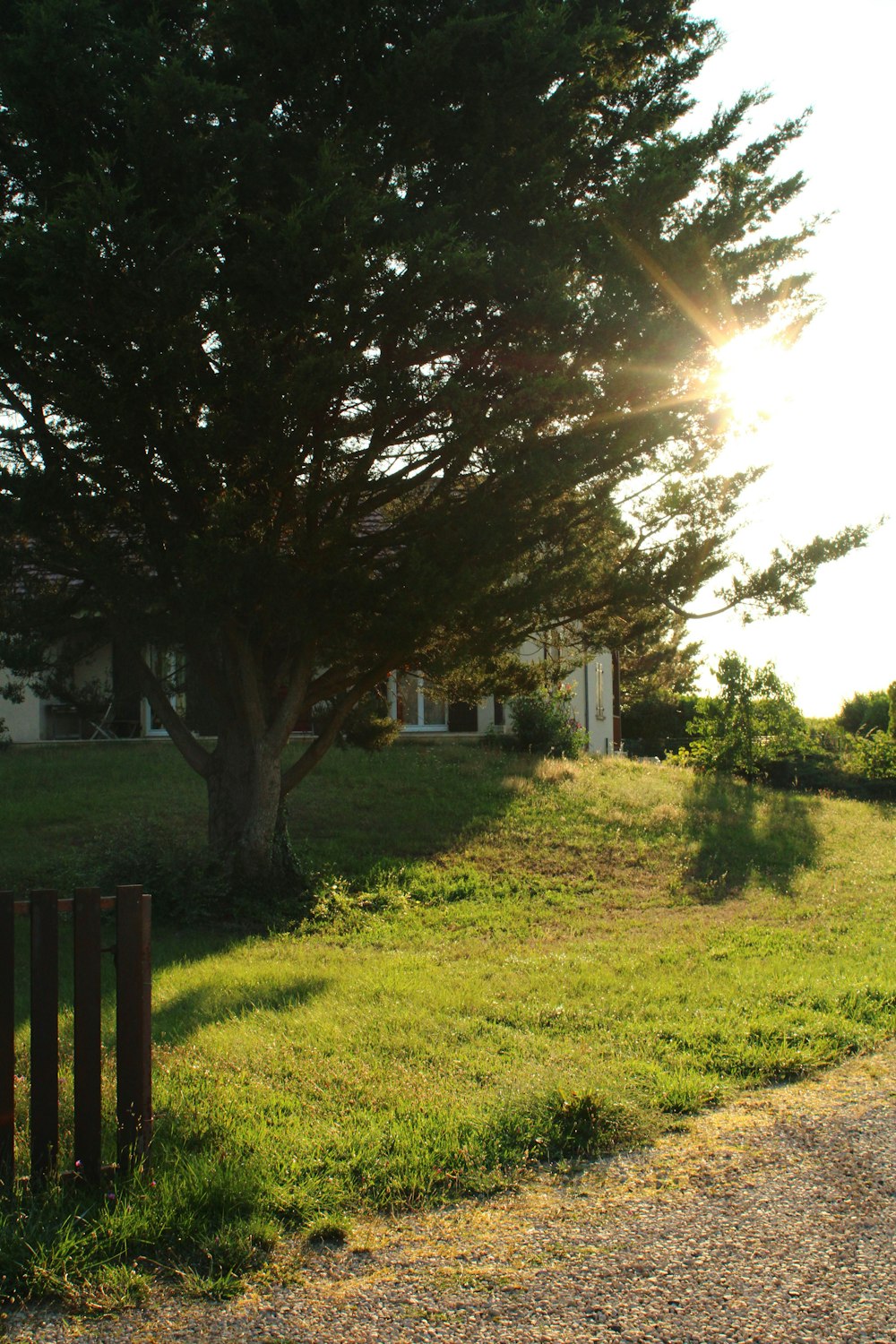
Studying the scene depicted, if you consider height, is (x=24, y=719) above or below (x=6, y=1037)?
above

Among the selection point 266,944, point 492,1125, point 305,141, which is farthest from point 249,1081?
point 305,141

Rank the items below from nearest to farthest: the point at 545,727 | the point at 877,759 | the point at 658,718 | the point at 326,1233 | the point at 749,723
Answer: the point at 326,1233
the point at 545,727
the point at 877,759
the point at 749,723
the point at 658,718

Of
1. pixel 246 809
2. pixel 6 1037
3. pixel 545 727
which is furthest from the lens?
pixel 545 727

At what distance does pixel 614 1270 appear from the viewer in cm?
378

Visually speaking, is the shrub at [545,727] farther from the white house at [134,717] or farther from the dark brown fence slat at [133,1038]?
the dark brown fence slat at [133,1038]

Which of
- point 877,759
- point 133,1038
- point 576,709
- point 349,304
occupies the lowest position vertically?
point 133,1038

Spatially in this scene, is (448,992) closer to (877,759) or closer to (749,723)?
(749,723)

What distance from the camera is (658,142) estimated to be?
1079cm

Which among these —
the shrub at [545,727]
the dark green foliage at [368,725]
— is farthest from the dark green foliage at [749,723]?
the dark green foliage at [368,725]

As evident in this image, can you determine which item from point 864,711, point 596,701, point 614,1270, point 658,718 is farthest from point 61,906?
point 864,711

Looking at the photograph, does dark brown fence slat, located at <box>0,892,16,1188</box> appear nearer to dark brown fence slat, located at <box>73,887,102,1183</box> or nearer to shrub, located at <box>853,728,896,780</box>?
dark brown fence slat, located at <box>73,887,102,1183</box>

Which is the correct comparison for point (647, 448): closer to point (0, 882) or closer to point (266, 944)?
point (266, 944)

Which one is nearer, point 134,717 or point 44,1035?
point 44,1035

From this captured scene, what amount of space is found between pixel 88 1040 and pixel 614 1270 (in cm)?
221
